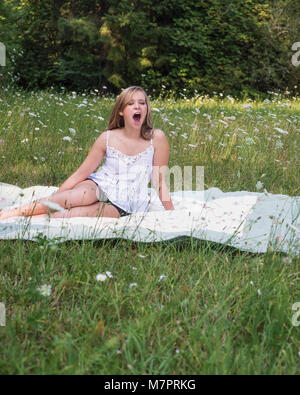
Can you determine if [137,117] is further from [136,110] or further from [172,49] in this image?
[172,49]

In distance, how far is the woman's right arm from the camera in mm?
3485

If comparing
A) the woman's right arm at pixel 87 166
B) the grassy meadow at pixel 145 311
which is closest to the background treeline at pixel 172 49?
the woman's right arm at pixel 87 166

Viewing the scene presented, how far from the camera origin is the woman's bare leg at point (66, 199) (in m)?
3.23

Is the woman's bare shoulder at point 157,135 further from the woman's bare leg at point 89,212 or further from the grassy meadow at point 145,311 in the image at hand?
the grassy meadow at point 145,311

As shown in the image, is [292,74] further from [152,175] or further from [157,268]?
[157,268]

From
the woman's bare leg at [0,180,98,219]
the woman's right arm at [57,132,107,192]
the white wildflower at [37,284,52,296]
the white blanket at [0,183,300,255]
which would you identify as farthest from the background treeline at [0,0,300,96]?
the white wildflower at [37,284,52,296]

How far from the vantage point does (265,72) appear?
13.1 meters

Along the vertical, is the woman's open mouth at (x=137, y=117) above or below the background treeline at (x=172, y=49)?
below

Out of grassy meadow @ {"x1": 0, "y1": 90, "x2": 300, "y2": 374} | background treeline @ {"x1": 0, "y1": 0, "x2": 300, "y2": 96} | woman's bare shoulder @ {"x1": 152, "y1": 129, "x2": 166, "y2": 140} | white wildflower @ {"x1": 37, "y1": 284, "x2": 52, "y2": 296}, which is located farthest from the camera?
background treeline @ {"x1": 0, "y1": 0, "x2": 300, "y2": 96}

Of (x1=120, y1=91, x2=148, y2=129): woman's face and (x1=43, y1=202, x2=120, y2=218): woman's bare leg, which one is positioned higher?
(x1=120, y1=91, x2=148, y2=129): woman's face

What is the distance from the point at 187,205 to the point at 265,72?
10418mm

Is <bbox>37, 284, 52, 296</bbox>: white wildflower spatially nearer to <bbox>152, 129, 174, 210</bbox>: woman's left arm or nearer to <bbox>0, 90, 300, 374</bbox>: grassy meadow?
<bbox>0, 90, 300, 374</bbox>: grassy meadow

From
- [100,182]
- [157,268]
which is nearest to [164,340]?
[157,268]

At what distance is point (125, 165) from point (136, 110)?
1.41 ft
